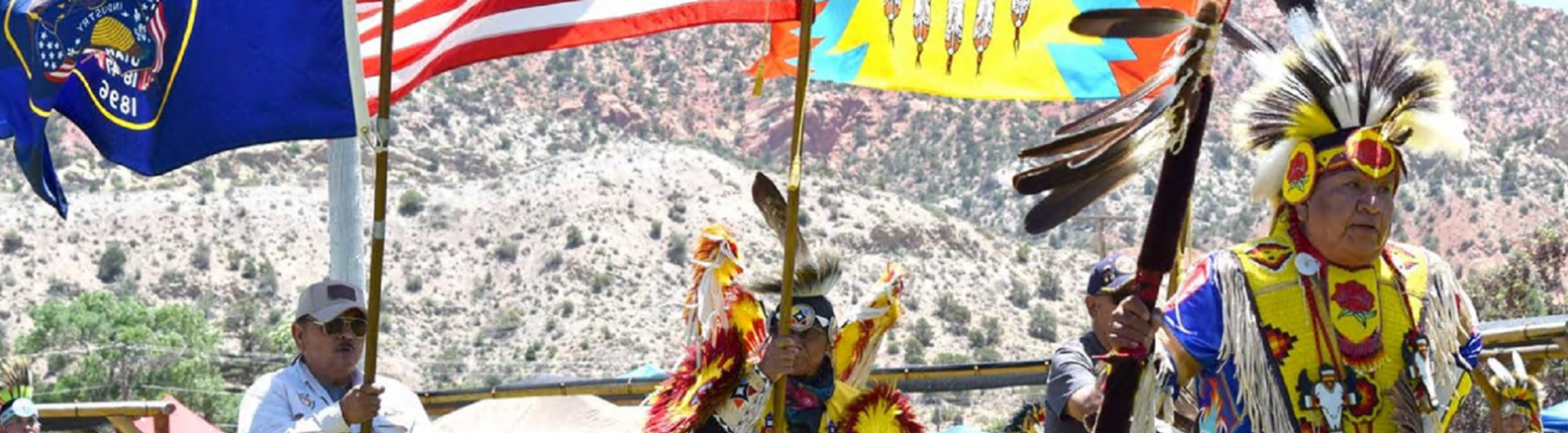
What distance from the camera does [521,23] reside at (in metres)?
8.08

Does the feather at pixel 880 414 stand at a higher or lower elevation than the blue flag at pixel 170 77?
lower

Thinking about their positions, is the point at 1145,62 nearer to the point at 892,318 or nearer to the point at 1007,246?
the point at 892,318

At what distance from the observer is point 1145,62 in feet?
33.5

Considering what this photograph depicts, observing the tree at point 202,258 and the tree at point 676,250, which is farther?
the tree at point 676,250

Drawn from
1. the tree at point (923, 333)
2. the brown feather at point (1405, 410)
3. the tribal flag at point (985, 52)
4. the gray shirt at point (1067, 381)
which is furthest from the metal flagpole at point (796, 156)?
the tree at point (923, 333)

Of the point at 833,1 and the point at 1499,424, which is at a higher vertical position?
the point at 833,1

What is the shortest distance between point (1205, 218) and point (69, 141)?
3556 centimetres

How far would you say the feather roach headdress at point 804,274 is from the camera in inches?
292

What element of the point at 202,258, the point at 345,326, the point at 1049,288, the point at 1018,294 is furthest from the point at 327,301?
the point at 202,258

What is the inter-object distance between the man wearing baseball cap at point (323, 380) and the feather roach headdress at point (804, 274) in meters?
1.33

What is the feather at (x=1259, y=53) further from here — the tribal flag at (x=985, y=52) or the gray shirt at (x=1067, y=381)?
the tribal flag at (x=985, y=52)

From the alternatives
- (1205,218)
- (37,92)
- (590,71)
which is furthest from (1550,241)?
(590,71)

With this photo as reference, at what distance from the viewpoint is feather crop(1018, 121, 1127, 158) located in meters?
4.61

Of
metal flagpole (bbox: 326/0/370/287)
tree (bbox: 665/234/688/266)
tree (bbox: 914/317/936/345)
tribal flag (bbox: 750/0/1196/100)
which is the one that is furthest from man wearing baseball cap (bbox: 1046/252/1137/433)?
Result: tree (bbox: 665/234/688/266)
